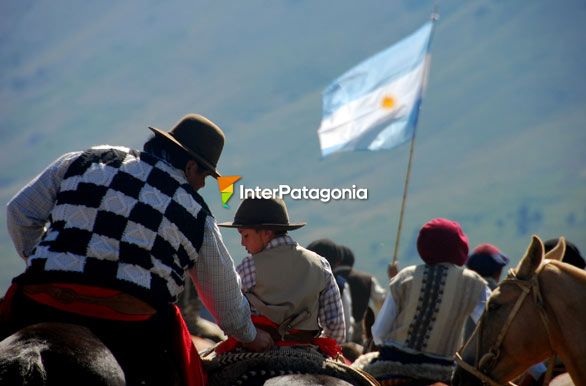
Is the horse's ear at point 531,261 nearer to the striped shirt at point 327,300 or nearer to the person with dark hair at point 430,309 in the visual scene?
the striped shirt at point 327,300

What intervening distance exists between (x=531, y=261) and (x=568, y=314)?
337 mm

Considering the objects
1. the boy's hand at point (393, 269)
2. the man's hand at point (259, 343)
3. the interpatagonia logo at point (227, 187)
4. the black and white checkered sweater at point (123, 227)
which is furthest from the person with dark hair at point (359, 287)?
the black and white checkered sweater at point (123, 227)

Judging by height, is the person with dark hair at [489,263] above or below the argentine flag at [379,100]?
below

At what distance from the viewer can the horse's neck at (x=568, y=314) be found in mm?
4355

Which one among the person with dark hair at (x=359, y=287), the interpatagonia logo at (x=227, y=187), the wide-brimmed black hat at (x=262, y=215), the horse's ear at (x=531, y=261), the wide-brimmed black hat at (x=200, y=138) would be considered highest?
the wide-brimmed black hat at (x=200, y=138)

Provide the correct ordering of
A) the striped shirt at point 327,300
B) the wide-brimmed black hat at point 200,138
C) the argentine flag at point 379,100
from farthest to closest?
1. the argentine flag at point 379,100
2. the striped shirt at point 327,300
3. the wide-brimmed black hat at point 200,138

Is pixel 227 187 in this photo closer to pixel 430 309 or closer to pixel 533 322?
pixel 430 309

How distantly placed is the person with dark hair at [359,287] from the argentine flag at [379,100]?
1.87 m

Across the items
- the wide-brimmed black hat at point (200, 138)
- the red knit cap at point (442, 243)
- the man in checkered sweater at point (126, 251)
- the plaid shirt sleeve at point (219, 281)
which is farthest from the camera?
the red knit cap at point (442, 243)

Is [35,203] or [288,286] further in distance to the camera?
[288,286]

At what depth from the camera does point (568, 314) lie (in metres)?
4.38

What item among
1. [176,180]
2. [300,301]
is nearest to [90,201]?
[176,180]

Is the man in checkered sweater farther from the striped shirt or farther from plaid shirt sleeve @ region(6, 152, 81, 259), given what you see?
the striped shirt

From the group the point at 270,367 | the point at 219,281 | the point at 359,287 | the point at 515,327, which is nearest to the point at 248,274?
the point at 270,367
